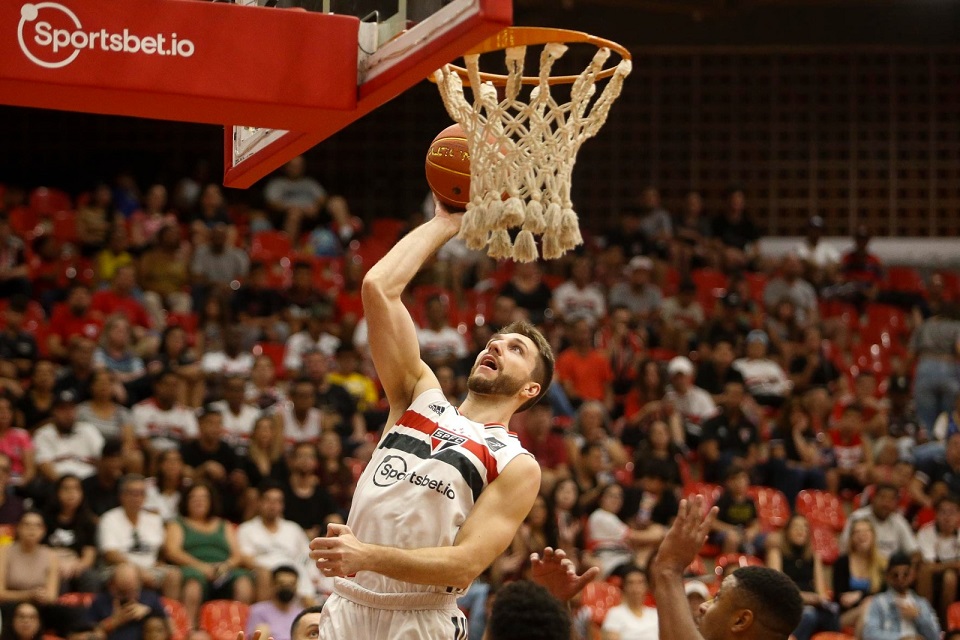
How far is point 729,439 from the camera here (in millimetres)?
10906

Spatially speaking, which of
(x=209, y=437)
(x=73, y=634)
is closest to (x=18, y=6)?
(x=73, y=634)

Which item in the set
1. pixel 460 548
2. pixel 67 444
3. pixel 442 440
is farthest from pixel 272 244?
pixel 460 548

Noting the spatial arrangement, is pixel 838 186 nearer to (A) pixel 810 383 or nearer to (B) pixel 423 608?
(A) pixel 810 383

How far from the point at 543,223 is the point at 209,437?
5.80 m

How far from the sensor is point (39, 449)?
9180mm

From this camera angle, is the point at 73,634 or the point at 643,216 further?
the point at 643,216

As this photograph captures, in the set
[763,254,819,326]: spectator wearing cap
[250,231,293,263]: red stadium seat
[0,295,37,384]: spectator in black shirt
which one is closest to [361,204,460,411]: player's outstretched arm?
[0,295,37,384]: spectator in black shirt

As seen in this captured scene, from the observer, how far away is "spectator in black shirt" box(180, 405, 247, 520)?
9.23 meters

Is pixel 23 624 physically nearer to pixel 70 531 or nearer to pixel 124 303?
pixel 70 531

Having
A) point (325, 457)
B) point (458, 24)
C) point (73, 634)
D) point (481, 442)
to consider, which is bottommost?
point (73, 634)

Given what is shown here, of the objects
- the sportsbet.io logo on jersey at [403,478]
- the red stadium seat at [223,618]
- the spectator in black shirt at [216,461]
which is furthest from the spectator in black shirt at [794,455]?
the sportsbet.io logo on jersey at [403,478]

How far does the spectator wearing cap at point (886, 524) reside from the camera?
9.80 meters

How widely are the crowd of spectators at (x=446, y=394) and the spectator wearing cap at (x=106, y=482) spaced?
17 millimetres

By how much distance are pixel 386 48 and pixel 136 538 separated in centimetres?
559
